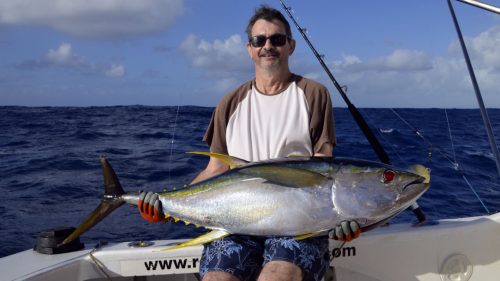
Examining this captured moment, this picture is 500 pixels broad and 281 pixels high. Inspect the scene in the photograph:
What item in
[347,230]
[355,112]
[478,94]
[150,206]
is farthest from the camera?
[355,112]

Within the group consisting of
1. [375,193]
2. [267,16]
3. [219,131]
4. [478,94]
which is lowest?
[375,193]

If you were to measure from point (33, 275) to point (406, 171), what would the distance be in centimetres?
221

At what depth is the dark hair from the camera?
303cm

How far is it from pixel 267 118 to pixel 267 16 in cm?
67

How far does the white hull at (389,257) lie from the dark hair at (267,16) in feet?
4.94

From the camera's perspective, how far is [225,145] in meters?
3.14

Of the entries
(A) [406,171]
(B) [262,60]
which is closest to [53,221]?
(B) [262,60]

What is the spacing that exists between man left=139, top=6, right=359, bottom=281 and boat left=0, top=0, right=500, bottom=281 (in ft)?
1.85

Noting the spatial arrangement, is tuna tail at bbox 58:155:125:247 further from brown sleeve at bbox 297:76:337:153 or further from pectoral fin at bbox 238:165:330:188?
brown sleeve at bbox 297:76:337:153

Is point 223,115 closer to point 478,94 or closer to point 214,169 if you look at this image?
point 214,169

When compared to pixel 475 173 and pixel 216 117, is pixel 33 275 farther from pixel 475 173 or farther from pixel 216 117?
pixel 475 173

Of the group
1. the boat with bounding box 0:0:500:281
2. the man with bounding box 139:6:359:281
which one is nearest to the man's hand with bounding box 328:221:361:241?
the man with bounding box 139:6:359:281

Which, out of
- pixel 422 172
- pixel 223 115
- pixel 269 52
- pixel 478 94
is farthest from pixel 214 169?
pixel 478 94

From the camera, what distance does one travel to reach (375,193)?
222cm
